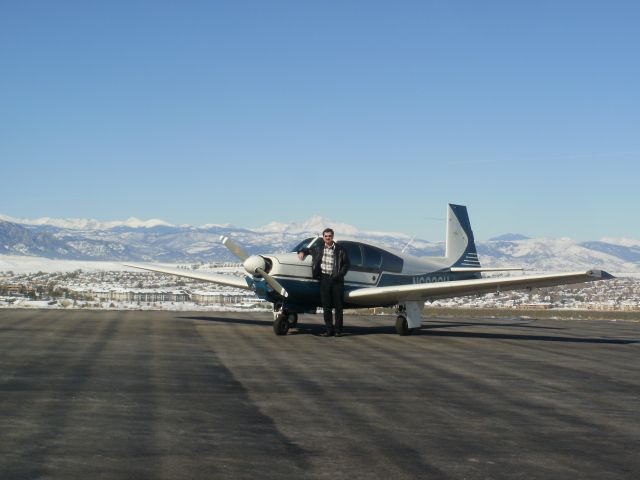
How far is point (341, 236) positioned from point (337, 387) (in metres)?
11.8

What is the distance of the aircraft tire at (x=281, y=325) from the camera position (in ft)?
63.0

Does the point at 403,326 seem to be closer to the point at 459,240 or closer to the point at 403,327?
the point at 403,327

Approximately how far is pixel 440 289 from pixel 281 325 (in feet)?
12.7

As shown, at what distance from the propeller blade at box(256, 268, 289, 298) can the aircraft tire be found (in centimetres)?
51

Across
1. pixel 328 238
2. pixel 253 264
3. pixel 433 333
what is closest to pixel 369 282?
pixel 433 333

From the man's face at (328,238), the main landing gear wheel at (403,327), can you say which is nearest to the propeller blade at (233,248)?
the man's face at (328,238)

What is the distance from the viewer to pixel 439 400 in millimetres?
9438

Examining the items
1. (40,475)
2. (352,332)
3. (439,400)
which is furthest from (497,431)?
(352,332)

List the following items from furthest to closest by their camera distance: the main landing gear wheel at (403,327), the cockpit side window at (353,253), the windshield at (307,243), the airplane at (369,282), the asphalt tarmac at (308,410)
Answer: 1. the cockpit side window at (353,253)
2. the main landing gear wheel at (403,327)
3. the windshield at (307,243)
4. the airplane at (369,282)
5. the asphalt tarmac at (308,410)

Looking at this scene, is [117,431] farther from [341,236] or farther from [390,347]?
[341,236]

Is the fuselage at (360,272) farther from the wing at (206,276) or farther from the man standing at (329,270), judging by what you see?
→ the wing at (206,276)

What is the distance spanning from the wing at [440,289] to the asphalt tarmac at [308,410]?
299 centimetres

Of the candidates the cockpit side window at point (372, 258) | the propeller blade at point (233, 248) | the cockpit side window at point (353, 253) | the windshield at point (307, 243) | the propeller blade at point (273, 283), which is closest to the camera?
the propeller blade at point (273, 283)

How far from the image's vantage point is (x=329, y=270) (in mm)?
19578
